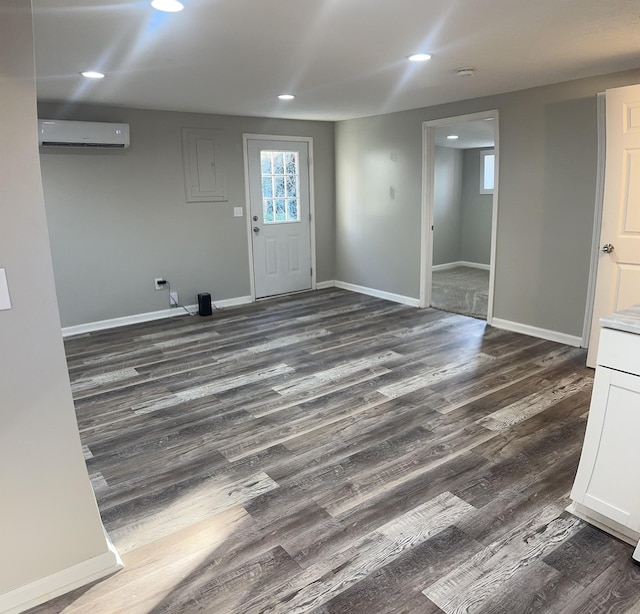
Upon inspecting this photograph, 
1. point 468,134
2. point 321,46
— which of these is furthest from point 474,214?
point 321,46

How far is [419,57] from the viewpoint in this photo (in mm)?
3148

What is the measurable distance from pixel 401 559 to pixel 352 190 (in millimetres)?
5220

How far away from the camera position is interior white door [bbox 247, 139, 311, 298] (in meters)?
6.15

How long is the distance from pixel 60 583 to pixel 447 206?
7807 millimetres

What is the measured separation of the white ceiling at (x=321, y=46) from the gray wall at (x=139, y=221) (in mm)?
688

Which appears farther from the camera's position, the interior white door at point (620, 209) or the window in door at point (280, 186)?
the window in door at point (280, 186)

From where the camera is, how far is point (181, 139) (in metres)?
5.42

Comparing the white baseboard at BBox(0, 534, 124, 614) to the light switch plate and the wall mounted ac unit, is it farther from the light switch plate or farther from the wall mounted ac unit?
the wall mounted ac unit

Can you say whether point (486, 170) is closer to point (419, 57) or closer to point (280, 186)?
point (280, 186)

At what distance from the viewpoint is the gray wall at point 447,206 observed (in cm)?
825

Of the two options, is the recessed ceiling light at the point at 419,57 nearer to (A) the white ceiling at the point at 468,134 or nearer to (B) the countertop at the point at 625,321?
(B) the countertop at the point at 625,321

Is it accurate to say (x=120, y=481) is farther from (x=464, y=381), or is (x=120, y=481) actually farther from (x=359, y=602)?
(x=464, y=381)

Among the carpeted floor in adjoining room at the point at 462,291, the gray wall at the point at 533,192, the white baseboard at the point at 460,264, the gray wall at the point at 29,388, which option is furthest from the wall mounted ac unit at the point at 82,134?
the white baseboard at the point at 460,264

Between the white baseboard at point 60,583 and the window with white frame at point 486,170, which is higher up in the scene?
the window with white frame at point 486,170
